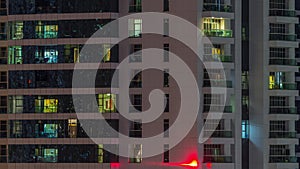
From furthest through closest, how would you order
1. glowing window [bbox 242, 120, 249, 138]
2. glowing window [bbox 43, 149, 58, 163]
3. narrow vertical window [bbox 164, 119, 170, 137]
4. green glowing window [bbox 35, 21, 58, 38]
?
glowing window [bbox 242, 120, 249, 138] < green glowing window [bbox 35, 21, 58, 38] < glowing window [bbox 43, 149, 58, 163] < narrow vertical window [bbox 164, 119, 170, 137]

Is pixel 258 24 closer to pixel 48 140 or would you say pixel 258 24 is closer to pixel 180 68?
pixel 180 68

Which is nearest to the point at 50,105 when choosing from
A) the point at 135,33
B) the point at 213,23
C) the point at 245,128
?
the point at 135,33

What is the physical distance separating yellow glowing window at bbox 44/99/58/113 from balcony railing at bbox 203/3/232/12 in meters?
9.51

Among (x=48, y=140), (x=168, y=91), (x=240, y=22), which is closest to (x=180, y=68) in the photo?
(x=168, y=91)

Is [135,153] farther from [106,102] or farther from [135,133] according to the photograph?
[106,102]

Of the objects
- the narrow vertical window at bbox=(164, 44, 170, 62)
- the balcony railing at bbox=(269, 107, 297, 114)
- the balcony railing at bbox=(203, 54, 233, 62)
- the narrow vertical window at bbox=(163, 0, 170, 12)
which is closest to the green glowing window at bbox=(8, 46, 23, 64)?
the narrow vertical window at bbox=(164, 44, 170, 62)

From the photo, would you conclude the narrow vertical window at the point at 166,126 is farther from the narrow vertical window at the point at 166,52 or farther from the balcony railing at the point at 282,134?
the balcony railing at the point at 282,134

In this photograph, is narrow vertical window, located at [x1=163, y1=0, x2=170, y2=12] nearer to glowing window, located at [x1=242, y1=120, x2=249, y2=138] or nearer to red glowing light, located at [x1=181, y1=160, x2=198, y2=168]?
glowing window, located at [x1=242, y1=120, x2=249, y2=138]

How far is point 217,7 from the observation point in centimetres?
4081

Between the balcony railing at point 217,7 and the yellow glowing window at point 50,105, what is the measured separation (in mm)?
9512

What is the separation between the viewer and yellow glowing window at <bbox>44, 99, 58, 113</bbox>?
4081cm

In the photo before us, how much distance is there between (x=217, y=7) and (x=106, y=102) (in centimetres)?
786

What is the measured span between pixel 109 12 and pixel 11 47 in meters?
5.81

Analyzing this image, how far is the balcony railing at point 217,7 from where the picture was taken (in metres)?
40.6
